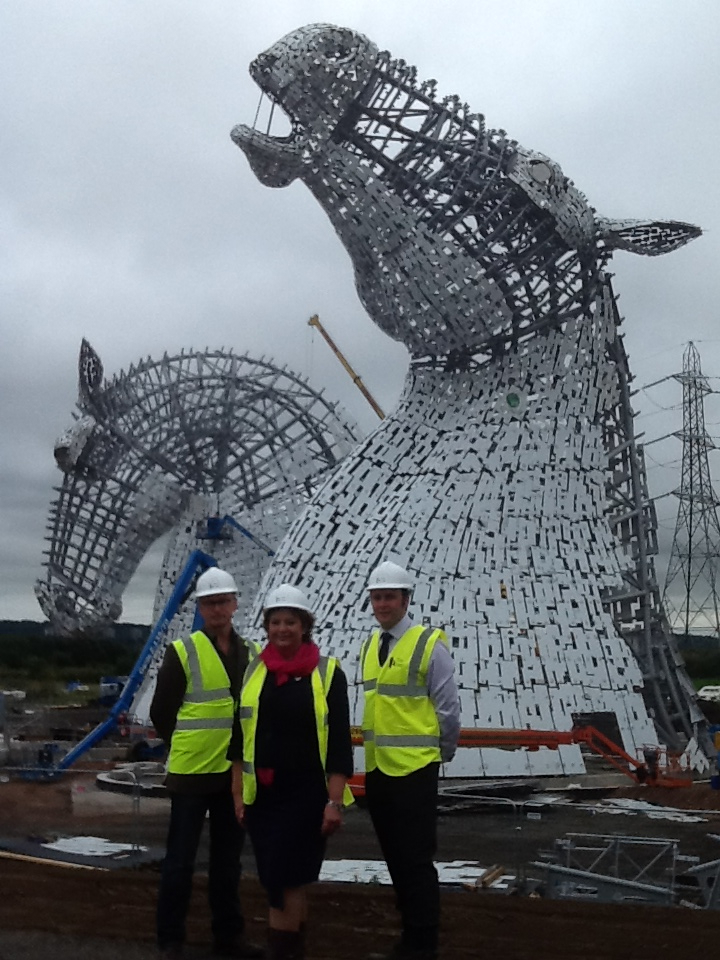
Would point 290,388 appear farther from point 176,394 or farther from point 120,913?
point 120,913

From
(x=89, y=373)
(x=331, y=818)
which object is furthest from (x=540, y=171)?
(x=331, y=818)

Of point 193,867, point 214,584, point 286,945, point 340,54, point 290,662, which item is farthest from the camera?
point 340,54

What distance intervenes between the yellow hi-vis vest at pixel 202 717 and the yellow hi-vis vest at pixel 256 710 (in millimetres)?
507

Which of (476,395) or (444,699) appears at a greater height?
(476,395)

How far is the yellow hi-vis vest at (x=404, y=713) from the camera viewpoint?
505cm

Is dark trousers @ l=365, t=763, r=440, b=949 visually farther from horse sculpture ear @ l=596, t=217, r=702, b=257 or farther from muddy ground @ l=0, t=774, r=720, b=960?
horse sculpture ear @ l=596, t=217, r=702, b=257

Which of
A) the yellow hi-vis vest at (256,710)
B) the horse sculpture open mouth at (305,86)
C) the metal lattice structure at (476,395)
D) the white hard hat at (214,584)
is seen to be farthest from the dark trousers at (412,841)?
the horse sculpture open mouth at (305,86)

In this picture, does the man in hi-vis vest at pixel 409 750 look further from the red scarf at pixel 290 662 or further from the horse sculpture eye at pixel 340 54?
the horse sculpture eye at pixel 340 54

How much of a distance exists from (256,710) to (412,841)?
962mm

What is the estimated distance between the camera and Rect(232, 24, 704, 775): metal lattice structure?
17.5m

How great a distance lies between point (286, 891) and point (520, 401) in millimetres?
15265

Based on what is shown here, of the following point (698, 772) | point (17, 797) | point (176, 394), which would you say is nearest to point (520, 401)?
point (698, 772)

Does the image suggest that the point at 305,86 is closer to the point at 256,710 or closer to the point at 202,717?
the point at 202,717

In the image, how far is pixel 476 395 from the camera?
19.4 m
